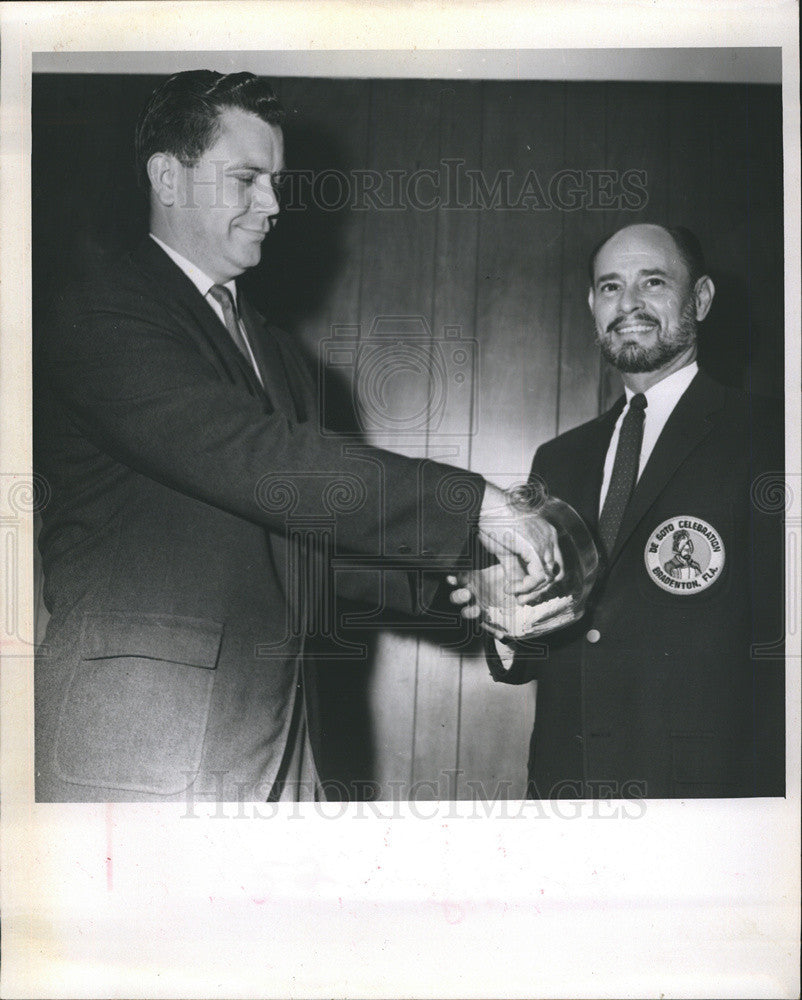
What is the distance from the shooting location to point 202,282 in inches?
71.9

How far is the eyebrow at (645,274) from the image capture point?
1832mm

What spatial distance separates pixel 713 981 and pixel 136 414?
1554 millimetres

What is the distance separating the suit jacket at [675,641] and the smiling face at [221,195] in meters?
0.71

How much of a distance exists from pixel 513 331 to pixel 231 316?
54cm

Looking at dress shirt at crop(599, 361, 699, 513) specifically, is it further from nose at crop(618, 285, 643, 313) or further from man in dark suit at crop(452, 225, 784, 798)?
nose at crop(618, 285, 643, 313)

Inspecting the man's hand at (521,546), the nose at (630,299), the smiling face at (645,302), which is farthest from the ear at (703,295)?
the man's hand at (521,546)

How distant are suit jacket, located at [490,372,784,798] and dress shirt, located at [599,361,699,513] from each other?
0.6 inches

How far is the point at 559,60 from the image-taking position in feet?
6.07

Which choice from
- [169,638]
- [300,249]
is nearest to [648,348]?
[300,249]

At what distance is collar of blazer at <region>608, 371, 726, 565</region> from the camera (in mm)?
1822
